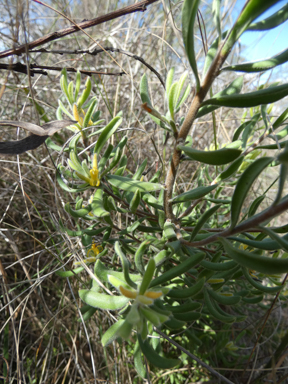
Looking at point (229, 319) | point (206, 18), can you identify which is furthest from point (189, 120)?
point (206, 18)

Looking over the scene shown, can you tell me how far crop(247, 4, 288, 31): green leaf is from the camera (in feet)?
2.36

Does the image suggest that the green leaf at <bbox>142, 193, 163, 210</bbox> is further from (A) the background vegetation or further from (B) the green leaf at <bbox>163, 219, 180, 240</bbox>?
(A) the background vegetation

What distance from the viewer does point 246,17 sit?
25.7 inches

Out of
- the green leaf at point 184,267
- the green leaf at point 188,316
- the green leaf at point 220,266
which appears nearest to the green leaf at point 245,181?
the green leaf at point 184,267

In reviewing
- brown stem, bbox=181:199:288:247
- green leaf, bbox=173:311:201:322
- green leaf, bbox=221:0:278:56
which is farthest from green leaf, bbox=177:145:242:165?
green leaf, bbox=173:311:201:322

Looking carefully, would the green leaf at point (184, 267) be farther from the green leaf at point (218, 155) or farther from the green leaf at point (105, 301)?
the green leaf at point (218, 155)

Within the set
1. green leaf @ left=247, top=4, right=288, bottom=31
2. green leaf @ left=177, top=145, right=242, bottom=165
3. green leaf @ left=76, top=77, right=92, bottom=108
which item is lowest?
green leaf @ left=177, top=145, right=242, bottom=165

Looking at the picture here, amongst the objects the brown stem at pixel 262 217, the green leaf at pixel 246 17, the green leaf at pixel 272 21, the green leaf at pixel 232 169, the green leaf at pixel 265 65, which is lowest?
the brown stem at pixel 262 217

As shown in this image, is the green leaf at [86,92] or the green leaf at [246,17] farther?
the green leaf at [86,92]

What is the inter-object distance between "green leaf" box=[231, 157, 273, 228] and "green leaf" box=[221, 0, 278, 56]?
300 millimetres

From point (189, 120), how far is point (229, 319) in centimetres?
73

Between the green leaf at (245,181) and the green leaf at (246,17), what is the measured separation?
30 cm

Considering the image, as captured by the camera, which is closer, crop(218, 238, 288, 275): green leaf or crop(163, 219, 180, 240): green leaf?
crop(218, 238, 288, 275): green leaf

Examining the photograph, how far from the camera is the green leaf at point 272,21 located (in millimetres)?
720
